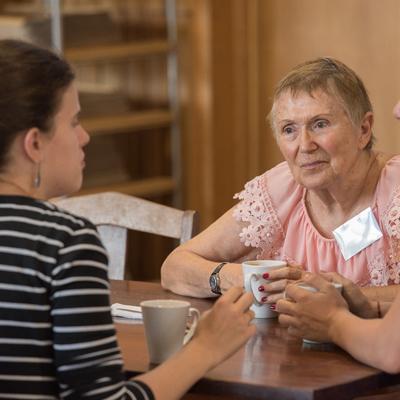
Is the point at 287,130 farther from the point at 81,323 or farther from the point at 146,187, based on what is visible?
the point at 146,187

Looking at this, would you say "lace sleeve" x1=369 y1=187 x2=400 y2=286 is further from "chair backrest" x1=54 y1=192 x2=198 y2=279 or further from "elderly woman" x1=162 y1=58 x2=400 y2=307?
"chair backrest" x1=54 y1=192 x2=198 y2=279

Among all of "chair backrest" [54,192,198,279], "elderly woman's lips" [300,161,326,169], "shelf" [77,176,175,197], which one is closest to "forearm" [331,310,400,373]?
"elderly woman's lips" [300,161,326,169]

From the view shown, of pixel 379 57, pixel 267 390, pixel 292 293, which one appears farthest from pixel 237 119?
pixel 267 390

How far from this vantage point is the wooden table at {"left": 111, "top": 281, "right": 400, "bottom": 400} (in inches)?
68.7

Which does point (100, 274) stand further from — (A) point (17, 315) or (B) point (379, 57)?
(B) point (379, 57)

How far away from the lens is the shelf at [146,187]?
4.85m

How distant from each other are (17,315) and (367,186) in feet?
3.66

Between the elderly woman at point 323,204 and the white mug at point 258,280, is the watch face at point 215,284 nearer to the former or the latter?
the elderly woman at point 323,204

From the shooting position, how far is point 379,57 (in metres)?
4.24

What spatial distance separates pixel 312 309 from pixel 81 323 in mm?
576

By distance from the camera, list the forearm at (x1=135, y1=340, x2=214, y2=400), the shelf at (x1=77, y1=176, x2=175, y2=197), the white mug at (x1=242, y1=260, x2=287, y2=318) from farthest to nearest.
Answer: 1. the shelf at (x1=77, y1=176, x2=175, y2=197)
2. the white mug at (x1=242, y1=260, x2=287, y2=318)
3. the forearm at (x1=135, y1=340, x2=214, y2=400)

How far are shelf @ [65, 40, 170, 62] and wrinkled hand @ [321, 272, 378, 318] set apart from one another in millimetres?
2666

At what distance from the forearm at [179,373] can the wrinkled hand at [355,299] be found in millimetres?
389

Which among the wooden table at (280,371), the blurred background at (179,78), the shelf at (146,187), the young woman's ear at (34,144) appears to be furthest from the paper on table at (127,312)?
the shelf at (146,187)
